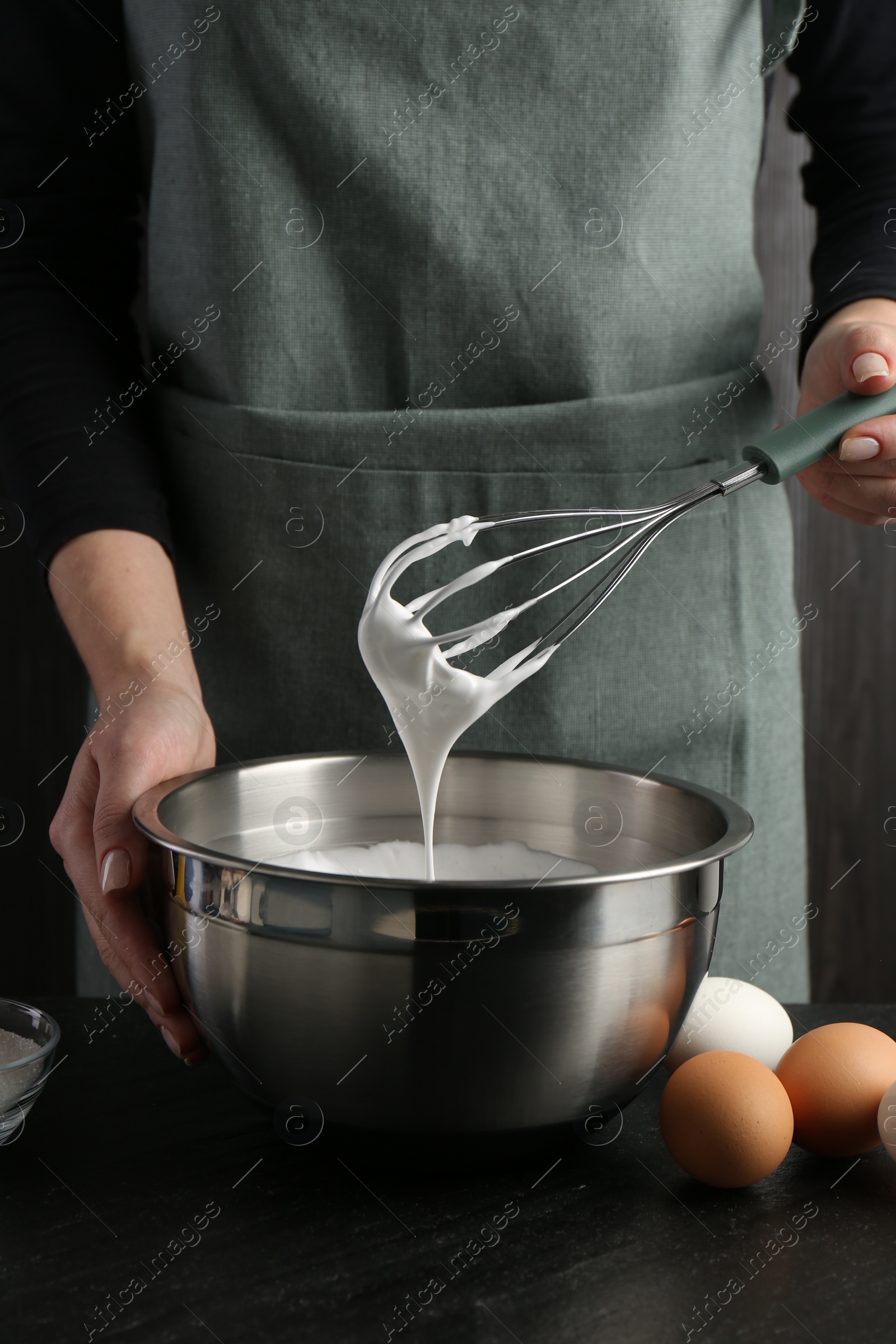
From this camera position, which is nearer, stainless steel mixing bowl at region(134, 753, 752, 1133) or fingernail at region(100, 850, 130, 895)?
stainless steel mixing bowl at region(134, 753, 752, 1133)

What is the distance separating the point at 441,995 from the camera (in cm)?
46

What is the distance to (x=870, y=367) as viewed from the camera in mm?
649

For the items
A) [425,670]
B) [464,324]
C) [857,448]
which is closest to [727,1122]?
[425,670]

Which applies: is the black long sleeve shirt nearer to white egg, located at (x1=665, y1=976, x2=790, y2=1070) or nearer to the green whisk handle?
the green whisk handle

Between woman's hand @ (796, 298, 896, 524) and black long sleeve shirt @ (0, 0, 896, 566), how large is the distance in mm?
41

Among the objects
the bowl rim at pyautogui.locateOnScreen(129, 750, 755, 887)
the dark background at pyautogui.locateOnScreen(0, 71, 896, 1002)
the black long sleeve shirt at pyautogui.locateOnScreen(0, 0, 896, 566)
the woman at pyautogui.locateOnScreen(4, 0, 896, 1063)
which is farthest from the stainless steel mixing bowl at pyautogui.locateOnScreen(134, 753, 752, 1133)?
the dark background at pyautogui.locateOnScreen(0, 71, 896, 1002)

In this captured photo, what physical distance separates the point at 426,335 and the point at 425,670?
11.6 inches

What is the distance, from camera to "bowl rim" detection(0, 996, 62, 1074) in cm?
51

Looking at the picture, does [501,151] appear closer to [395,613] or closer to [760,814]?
[395,613]

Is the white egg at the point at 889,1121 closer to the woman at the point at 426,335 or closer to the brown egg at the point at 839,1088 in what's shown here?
the brown egg at the point at 839,1088

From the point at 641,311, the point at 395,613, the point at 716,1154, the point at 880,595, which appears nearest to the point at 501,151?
the point at 641,311

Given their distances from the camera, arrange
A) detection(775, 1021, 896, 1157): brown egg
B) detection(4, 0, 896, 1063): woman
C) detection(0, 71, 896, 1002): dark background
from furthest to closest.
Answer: detection(0, 71, 896, 1002): dark background
detection(4, 0, 896, 1063): woman
detection(775, 1021, 896, 1157): brown egg

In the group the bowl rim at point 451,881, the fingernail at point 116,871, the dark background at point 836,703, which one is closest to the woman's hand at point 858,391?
the bowl rim at point 451,881

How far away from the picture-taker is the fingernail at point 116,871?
573 mm
